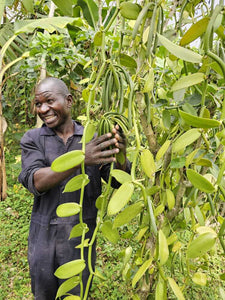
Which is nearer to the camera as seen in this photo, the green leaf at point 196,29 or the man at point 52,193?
the green leaf at point 196,29

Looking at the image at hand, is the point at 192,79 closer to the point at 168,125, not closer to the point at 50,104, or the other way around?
the point at 168,125

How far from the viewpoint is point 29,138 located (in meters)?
0.83

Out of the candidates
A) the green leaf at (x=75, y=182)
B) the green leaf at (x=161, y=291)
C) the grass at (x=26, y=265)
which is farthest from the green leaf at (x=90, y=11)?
the grass at (x=26, y=265)

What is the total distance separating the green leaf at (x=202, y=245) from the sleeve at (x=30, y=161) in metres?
0.51

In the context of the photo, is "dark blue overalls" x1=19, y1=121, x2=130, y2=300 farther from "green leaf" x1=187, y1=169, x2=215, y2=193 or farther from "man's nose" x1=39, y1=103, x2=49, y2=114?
"green leaf" x1=187, y1=169, x2=215, y2=193

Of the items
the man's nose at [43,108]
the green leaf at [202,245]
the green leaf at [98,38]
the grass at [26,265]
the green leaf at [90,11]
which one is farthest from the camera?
the grass at [26,265]

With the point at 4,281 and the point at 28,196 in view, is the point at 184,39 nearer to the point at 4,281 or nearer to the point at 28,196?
the point at 4,281

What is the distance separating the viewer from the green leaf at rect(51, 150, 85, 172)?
0.27m

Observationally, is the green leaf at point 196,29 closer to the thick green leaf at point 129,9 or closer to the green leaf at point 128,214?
the thick green leaf at point 129,9

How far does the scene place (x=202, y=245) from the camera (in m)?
0.24

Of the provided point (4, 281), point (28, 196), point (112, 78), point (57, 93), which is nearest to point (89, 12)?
point (57, 93)

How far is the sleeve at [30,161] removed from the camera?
69 cm

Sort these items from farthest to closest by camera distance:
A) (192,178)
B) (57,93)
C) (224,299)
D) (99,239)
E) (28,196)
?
(28,196), (99,239), (57,93), (224,299), (192,178)

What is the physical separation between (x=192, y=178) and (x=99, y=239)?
1.54 m
